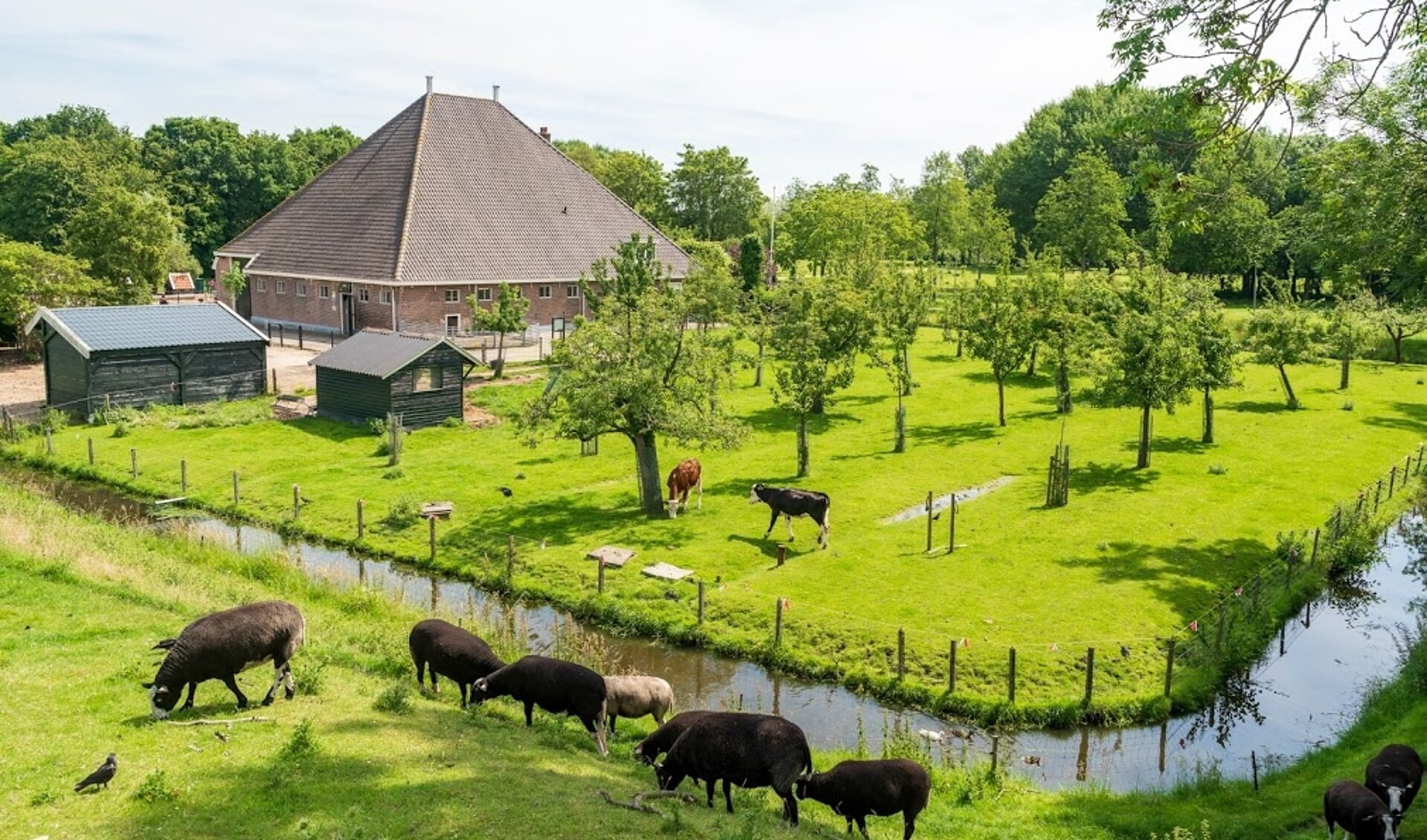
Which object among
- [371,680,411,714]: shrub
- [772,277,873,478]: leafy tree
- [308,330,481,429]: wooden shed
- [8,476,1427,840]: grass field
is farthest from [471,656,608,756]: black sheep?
[308,330,481,429]: wooden shed

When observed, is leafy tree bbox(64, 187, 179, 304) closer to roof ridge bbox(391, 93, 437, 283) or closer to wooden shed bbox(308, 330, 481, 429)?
roof ridge bbox(391, 93, 437, 283)

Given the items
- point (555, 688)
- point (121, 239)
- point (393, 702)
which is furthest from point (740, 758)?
point (121, 239)

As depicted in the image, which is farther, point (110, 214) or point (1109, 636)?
point (110, 214)

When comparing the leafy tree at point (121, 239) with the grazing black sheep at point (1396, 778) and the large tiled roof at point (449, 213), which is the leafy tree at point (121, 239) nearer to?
the large tiled roof at point (449, 213)

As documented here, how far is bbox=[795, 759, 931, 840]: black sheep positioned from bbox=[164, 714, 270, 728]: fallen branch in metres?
6.86

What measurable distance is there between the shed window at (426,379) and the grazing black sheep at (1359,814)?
29.6 metres

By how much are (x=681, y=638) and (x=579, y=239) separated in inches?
1680

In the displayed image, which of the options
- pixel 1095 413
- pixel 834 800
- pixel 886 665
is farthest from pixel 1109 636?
pixel 1095 413

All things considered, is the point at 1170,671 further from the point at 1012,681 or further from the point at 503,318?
the point at 503,318

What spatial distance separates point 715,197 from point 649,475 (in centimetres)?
6416

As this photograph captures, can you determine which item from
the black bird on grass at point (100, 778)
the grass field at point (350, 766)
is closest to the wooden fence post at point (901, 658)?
the grass field at point (350, 766)

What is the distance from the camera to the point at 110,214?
50125mm

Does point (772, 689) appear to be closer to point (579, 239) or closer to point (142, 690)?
point (142, 690)

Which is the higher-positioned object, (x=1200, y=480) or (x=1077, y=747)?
(x=1200, y=480)
